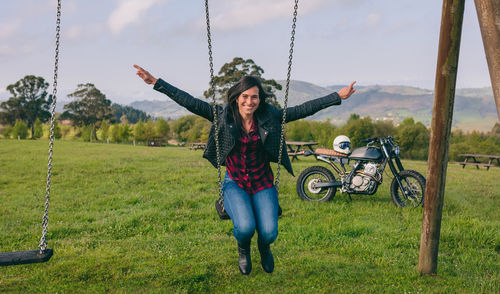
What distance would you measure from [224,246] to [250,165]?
178 centimetres

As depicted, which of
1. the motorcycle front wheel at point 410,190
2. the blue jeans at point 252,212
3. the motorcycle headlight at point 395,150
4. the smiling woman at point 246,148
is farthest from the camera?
the motorcycle headlight at point 395,150

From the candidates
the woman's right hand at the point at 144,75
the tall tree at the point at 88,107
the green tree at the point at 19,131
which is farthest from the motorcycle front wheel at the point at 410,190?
the tall tree at the point at 88,107

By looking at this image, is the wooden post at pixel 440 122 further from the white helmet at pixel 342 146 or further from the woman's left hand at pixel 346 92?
the white helmet at pixel 342 146

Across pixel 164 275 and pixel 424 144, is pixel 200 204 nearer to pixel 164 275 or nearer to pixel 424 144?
pixel 164 275

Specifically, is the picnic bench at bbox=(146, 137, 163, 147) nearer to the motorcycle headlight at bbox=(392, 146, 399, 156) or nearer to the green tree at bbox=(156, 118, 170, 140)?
the green tree at bbox=(156, 118, 170, 140)

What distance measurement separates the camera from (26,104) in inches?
3002

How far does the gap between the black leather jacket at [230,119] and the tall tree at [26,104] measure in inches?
3244

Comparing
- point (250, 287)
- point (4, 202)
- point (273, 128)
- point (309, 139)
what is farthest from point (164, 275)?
point (309, 139)

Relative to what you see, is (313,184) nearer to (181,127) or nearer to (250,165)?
(250,165)

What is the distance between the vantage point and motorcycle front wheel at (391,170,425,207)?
7734mm

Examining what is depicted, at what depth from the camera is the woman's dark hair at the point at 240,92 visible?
4113 millimetres

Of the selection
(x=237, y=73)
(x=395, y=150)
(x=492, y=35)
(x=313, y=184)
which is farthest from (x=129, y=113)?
(x=492, y=35)

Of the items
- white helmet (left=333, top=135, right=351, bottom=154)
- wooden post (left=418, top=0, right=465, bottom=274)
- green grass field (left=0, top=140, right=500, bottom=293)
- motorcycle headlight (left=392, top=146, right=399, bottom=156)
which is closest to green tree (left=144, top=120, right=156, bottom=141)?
green grass field (left=0, top=140, right=500, bottom=293)

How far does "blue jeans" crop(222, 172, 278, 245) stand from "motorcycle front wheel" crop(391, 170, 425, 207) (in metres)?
4.76
